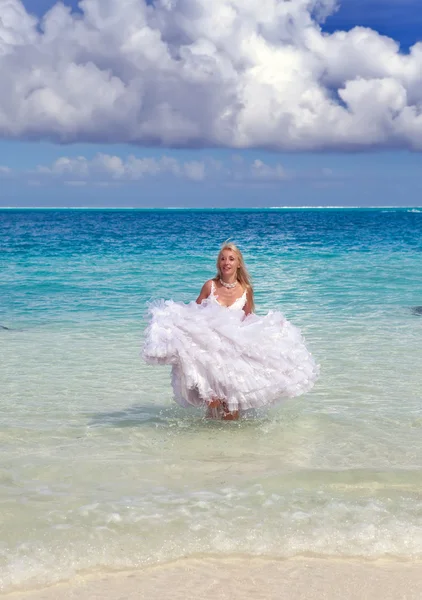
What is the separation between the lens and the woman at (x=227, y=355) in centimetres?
659

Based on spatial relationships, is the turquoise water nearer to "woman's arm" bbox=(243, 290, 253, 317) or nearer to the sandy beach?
the sandy beach

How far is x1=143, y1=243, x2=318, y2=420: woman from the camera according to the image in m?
6.59

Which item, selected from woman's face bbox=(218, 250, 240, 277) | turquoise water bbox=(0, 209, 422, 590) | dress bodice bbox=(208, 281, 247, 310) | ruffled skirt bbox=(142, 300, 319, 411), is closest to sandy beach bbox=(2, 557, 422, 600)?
turquoise water bbox=(0, 209, 422, 590)

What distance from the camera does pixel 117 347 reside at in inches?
446

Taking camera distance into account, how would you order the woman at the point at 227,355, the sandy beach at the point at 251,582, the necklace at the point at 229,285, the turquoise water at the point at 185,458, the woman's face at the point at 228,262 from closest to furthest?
the sandy beach at the point at 251,582 → the turquoise water at the point at 185,458 → the woman at the point at 227,355 → the woman's face at the point at 228,262 → the necklace at the point at 229,285

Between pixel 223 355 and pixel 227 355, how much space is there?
0.04 metres

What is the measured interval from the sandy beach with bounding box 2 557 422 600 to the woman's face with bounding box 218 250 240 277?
3255mm

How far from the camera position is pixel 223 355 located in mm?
6621

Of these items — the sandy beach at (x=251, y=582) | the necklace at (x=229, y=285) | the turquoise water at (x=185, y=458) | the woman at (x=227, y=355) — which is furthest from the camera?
the necklace at (x=229, y=285)

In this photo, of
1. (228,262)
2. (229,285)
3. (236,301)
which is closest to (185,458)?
(236,301)

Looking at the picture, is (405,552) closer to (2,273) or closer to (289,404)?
(289,404)

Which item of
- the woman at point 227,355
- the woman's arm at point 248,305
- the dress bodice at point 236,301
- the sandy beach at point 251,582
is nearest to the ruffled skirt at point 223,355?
the woman at point 227,355

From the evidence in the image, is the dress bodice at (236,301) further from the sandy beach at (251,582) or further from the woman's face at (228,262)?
the sandy beach at (251,582)

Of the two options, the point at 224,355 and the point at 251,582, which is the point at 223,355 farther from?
the point at 251,582
